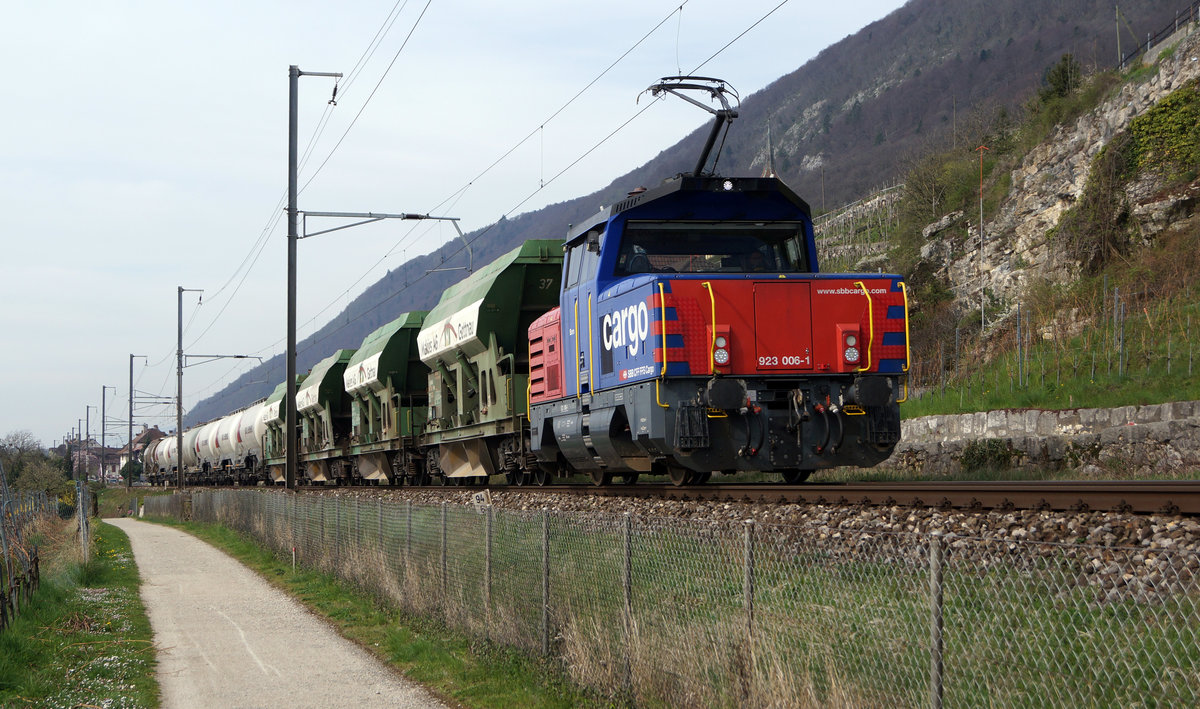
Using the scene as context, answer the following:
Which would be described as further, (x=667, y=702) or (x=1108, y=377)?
(x=1108, y=377)

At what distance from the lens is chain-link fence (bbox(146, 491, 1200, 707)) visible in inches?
179

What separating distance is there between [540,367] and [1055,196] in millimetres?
25942

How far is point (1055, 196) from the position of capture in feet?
119

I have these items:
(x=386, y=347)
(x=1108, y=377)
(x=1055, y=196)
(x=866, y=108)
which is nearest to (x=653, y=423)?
(x=1108, y=377)

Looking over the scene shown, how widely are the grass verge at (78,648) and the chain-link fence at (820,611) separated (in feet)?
9.73

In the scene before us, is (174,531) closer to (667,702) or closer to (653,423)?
(653,423)

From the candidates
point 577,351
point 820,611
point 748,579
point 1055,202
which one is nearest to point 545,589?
point 748,579

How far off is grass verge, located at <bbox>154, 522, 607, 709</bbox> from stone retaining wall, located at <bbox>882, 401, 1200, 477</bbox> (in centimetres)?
972

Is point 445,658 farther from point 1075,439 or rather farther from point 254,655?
point 1075,439

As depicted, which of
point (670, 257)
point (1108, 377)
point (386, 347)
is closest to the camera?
point (670, 257)

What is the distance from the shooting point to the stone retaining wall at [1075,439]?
52.9 ft

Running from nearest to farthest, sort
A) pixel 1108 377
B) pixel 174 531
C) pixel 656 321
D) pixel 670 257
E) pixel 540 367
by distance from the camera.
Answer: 1. pixel 656 321
2. pixel 670 257
3. pixel 540 367
4. pixel 1108 377
5. pixel 174 531

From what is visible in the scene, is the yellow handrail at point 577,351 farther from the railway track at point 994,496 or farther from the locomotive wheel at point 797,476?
the locomotive wheel at point 797,476

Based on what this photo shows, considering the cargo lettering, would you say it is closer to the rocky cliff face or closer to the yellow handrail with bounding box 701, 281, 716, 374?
the yellow handrail with bounding box 701, 281, 716, 374
